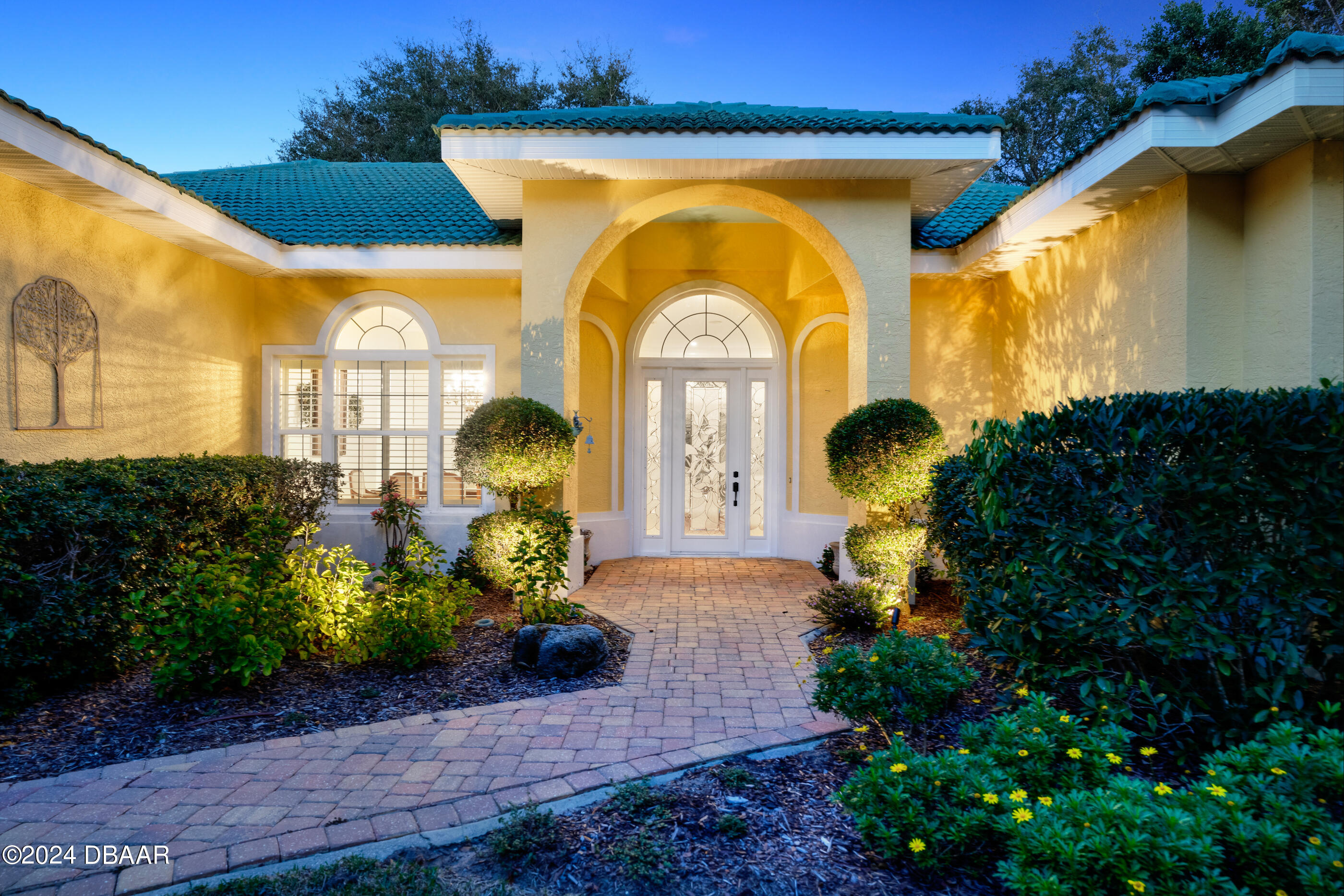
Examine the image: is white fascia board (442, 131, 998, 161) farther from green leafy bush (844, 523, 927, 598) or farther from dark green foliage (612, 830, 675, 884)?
dark green foliage (612, 830, 675, 884)

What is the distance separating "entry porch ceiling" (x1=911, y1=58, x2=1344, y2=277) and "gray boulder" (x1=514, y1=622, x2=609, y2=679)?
5.26m

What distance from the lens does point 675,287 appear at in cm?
934

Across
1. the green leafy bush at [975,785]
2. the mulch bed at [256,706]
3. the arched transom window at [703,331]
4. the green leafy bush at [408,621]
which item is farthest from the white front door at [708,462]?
the green leafy bush at [975,785]

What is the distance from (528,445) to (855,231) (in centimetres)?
402

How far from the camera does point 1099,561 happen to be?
3.36 metres

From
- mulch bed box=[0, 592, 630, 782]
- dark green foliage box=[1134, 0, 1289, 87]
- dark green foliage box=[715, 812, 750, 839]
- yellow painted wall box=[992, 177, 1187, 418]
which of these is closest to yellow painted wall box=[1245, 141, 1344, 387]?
yellow painted wall box=[992, 177, 1187, 418]

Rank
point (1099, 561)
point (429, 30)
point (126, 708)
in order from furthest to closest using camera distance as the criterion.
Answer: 1. point (429, 30)
2. point (126, 708)
3. point (1099, 561)

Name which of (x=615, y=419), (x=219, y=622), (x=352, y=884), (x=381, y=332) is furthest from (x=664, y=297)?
(x=352, y=884)

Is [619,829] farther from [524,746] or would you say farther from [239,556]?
[239,556]

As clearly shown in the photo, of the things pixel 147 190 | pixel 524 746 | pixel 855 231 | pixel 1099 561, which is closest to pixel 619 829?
pixel 524 746

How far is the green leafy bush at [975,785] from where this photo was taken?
2320 mm

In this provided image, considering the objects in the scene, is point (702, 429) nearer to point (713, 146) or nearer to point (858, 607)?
point (713, 146)

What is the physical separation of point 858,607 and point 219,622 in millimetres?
4714

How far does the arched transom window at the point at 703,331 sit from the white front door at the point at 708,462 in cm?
30
